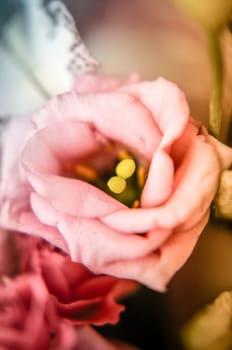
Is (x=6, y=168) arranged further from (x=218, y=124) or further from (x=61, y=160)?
(x=218, y=124)

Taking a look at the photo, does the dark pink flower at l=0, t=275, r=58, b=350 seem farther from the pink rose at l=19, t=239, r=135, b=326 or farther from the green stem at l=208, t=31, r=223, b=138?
the green stem at l=208, t=31, r=223, b=138

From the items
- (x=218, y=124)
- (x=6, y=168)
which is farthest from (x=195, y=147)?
(x=6, y=168)

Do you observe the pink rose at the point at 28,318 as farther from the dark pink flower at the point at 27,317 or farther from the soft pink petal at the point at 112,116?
the soft pink petal at the point at 112,116

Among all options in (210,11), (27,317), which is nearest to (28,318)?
(27,317)

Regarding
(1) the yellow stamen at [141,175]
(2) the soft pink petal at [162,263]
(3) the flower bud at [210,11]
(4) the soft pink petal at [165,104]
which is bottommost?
(2) the soft pink petal at [162,263]

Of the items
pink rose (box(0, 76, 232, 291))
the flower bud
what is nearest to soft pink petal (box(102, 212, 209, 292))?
pink rose (box(0, 76, 232, 291))

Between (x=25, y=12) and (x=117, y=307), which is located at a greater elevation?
(x=25, y=12)

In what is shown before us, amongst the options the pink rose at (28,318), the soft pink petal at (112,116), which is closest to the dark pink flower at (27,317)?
the pink rose at (28,318)
